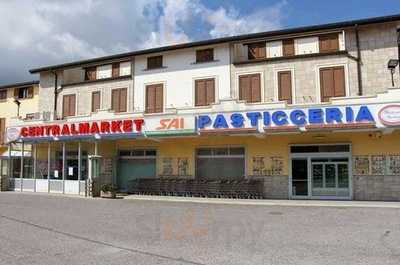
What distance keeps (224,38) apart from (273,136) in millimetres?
6305

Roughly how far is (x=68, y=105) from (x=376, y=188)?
20.3m

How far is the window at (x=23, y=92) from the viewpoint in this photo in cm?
3216

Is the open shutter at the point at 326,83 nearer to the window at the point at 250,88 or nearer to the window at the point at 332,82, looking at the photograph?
the window at the point at 332,82

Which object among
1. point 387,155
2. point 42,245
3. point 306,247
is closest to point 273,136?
point 387,155

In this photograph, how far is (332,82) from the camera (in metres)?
20.9

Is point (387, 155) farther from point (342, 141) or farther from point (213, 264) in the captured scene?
point (213, 264)

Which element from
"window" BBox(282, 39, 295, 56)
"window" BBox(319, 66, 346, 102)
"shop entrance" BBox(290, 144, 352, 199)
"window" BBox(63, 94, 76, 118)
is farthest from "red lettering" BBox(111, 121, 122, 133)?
"window" BBox(319, 66, 346, 102)

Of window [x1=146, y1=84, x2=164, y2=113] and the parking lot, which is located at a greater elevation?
window [x1=146, y1=84, x2=164, y2=113]

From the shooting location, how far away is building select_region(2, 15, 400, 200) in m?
19.2

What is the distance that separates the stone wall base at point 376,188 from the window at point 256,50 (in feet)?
27.6

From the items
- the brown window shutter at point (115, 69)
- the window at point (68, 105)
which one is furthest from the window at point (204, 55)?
the window at point (68, 105)

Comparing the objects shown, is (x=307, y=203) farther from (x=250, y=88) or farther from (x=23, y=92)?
(x=23, y=92)

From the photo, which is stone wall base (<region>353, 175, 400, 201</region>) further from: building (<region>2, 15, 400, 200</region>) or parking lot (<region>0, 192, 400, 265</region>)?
parking lot (<region>0, 192, 400, 265</region>)

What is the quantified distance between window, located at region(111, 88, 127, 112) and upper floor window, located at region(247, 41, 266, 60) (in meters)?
8.47
